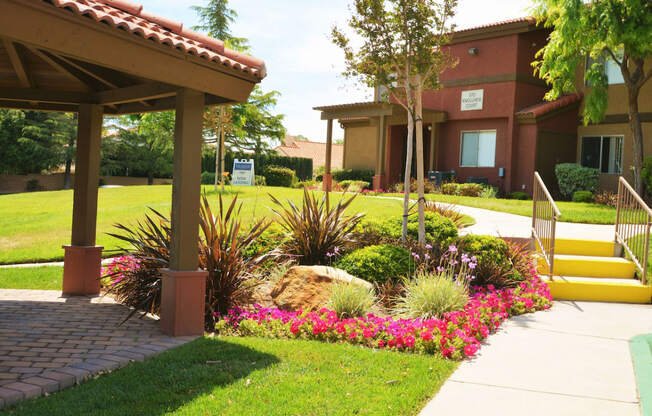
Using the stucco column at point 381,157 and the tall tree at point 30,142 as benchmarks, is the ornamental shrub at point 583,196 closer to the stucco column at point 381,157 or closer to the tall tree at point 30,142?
the stucco column at point 381,157

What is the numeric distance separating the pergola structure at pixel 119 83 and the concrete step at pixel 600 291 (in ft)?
16.7

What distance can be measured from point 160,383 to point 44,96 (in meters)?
4.75

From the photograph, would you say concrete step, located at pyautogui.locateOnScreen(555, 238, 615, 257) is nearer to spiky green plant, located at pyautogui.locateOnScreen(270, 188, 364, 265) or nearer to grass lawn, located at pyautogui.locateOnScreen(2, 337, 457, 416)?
spiky green plant, located at pyautogui.locateOnScreen(270, 188, 364, 265)

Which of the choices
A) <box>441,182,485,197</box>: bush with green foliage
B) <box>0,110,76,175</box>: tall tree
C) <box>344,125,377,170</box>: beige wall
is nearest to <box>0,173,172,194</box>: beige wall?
<box>0,110,76,175</box>: tall tree

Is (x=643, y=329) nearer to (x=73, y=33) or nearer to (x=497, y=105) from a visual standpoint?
(x=73, y=33)

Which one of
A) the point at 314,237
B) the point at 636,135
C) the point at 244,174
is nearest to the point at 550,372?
the point at 314,237

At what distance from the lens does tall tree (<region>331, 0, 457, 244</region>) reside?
8523 mm

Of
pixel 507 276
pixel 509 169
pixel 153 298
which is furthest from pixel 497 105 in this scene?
pixel 153 298

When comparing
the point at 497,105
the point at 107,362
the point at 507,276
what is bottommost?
the point at 107,362

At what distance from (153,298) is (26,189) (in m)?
32.9

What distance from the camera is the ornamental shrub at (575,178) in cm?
1870

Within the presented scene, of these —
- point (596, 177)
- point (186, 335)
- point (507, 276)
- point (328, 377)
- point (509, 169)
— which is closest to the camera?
point (328, 377)

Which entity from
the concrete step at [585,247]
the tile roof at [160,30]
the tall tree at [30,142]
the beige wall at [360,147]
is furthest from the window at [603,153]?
the tall tree at [30,142]

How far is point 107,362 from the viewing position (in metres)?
4.74
